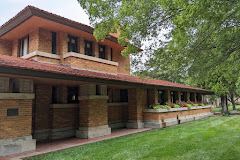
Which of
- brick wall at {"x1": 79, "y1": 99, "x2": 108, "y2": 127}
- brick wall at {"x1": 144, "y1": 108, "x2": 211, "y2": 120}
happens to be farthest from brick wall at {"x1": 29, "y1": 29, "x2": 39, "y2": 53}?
brick wall at {"x1": 144, "y1": 108, "x2": 211, "y2": 120}

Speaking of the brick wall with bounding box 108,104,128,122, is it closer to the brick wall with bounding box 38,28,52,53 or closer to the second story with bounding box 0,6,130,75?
the second story with bounding box 0,6,130,75

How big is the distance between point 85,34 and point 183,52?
673 centimetres

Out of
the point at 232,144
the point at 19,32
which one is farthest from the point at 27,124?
the point at 232,144

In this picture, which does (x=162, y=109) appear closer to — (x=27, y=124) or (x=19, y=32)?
(x=27, y=124)

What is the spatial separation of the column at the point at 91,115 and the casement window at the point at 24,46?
4564 mm

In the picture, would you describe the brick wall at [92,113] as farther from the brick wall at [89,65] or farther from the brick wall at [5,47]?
the brick wall at [5,47]

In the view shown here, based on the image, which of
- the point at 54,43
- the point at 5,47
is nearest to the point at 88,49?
the point at 54,43

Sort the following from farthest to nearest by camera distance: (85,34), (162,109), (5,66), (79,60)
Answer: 1. (162,109)
2. (85,34)
3. (79,60)
4. (5,66)

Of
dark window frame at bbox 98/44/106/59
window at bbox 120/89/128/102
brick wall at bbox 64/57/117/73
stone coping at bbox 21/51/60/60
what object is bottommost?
window at bbox 120/89/128/102

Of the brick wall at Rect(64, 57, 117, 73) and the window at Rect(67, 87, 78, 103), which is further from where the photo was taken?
the window at Rect(67, 87, 78, 103)

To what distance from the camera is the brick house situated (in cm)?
688

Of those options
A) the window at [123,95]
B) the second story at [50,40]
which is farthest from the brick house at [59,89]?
the window at [123,95]

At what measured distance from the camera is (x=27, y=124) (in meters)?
7.23

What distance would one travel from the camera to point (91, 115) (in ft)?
31.8
